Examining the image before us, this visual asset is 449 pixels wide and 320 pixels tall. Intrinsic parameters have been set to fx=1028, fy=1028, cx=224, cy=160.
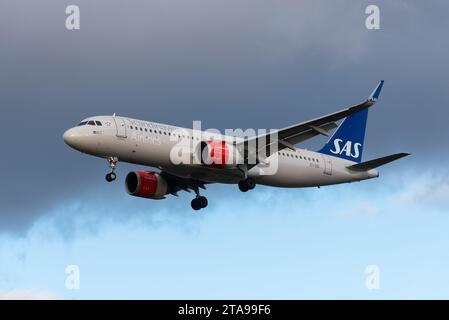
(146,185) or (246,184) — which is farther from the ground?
(146,185)

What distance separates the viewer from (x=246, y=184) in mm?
64562

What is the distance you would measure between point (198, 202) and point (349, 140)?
12.8 metres

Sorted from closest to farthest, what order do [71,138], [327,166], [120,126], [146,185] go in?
[71,138], [120,126], [146,185], [327,166]

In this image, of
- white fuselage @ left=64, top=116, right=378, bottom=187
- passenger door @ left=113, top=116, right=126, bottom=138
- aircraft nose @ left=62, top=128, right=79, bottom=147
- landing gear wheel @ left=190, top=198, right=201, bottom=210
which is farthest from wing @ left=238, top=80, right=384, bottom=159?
aircraft nose @ left=62, top=128, right=79, bottom=147

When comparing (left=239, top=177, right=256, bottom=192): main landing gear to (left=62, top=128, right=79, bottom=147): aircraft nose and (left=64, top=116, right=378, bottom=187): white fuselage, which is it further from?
(left=62, top=128, right=79, bottom=147): aircraft nose

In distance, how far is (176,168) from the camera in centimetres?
6284

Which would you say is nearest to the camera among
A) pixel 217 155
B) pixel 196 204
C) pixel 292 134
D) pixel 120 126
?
pixel 120 126

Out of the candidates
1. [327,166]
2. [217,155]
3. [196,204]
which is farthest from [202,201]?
[327,166]

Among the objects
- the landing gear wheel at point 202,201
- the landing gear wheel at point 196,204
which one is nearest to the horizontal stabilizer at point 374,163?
the landing gear wheel at point 202,201

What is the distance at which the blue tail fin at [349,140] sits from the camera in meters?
72.6

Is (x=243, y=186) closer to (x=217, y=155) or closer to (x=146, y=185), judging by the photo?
(x=217, y=155)

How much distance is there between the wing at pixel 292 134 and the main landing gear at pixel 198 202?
21.0 feet
